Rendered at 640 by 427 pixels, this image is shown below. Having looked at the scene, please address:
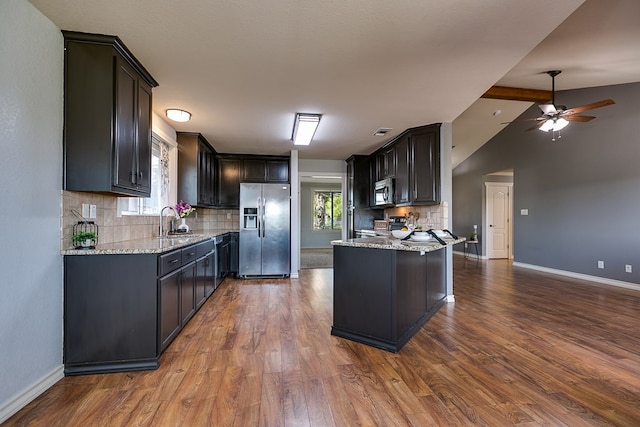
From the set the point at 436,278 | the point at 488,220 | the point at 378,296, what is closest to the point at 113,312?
the point at 378,296

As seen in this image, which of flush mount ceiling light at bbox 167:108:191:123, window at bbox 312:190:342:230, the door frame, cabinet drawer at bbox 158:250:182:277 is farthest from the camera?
window at bbox 312:190:342:230

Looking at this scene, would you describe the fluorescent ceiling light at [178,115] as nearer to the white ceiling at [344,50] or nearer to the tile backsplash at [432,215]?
the white ceiling at [344,50]

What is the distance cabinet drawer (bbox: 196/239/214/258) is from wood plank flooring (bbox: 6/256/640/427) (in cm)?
69

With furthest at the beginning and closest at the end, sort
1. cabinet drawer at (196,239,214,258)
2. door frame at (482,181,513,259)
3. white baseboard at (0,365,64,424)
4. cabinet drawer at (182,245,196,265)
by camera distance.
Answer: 1. door frame at (482,181,513,259)
2. cabinet drawer at (196,239,214,258)
3. cabinet drawer at (182,245,196,265)
4. white baseboard at (0,365,64,424)

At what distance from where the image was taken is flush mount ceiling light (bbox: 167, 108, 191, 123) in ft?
11.3

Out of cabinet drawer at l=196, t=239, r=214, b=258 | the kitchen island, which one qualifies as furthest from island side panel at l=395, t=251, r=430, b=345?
cabinet drawer at l=196, t=239, r=214, b=258

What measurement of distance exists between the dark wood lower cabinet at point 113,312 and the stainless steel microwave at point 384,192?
3.60 metres

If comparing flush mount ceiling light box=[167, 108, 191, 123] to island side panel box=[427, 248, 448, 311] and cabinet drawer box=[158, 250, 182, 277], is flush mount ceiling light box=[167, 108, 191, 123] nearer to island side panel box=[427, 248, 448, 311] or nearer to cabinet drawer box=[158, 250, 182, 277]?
cabinet drawer box=[158, 250, 182, 277]

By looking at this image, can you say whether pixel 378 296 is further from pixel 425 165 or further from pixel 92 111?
pixel 92 111

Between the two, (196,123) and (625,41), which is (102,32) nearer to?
(196,123)

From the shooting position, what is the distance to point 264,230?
545cm

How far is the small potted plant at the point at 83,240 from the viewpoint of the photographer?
2.14 metres

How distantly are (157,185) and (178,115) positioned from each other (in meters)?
0.97

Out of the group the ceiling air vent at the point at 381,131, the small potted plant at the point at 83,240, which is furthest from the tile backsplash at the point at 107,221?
the ceiling air vent at the point at 381,131
